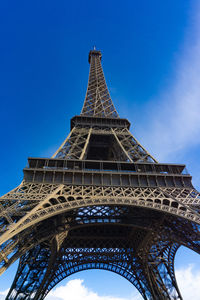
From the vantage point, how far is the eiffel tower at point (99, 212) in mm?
12969

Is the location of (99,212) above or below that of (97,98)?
below

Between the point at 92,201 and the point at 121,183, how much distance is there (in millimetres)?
3157

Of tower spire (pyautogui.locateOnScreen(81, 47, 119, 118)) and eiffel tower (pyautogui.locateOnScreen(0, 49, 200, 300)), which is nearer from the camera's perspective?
eiffel tower (pyautogui.locateOnScreen(0, 49, 200, 300))

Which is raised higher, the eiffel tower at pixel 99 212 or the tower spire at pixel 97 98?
the tower spire at pixel 97 98

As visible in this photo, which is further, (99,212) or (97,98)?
(97,98)

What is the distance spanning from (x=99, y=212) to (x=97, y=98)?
59.8 ft

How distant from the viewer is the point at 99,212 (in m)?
16.5

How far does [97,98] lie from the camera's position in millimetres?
30234

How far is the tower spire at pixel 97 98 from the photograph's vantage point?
27.1 m

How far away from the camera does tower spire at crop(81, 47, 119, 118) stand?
2708 cm

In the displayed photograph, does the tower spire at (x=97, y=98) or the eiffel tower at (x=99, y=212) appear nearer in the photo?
the eiffel tower at (x=99, y=212)

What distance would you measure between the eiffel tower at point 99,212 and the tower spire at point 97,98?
188mm

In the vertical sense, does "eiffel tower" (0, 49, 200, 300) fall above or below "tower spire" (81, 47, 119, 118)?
below

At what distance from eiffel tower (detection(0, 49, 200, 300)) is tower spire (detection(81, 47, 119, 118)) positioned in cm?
19
